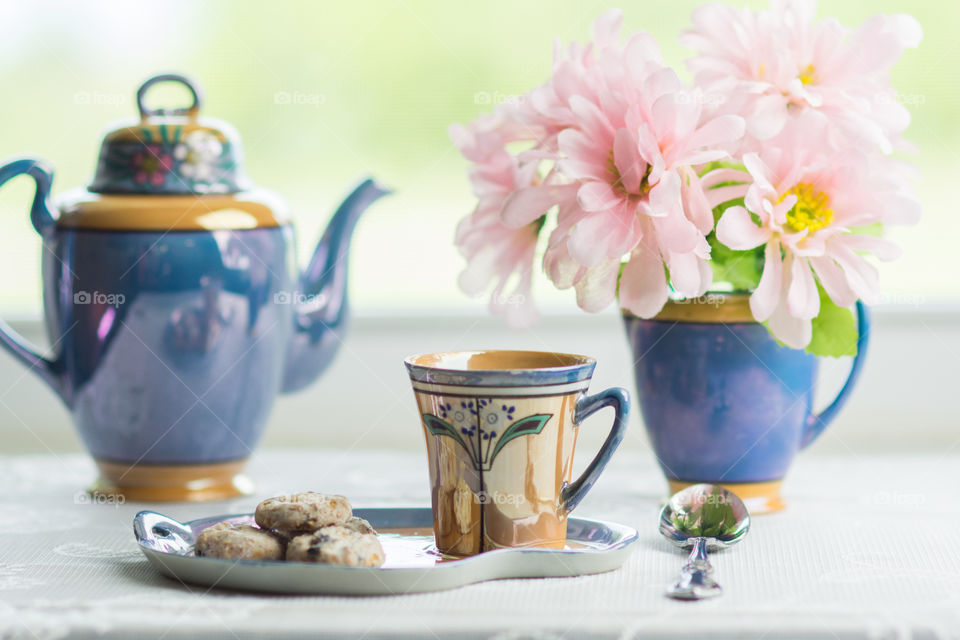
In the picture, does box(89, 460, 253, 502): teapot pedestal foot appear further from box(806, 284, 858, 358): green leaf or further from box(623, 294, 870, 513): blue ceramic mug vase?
box(806, 284, 858, 358): green leaf

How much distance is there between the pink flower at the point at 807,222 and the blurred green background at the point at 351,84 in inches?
22.6

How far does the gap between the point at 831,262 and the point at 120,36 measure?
915 mm

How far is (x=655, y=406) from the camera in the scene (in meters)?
0.77

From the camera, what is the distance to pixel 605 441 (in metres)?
0.60

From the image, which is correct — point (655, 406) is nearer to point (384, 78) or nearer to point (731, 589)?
point (731, 589)

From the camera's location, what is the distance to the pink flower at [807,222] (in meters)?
0.65

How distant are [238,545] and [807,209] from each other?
0.40m

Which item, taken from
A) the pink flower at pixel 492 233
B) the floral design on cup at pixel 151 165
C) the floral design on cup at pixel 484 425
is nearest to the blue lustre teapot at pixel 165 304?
the floral design on cup at pixel 151 165

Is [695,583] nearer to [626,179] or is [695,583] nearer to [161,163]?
[626,179]

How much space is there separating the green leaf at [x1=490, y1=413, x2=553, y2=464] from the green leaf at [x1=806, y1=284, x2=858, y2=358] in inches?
9.5

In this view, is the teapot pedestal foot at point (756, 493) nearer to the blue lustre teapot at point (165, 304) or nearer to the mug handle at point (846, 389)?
the mug handle at point (846, 389)

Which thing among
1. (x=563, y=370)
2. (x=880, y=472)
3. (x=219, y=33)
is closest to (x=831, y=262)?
(x=563, y=370)

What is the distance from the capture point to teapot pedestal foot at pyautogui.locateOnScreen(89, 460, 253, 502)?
32.2 inches

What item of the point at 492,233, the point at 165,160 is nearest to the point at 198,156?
the point at 165,160
